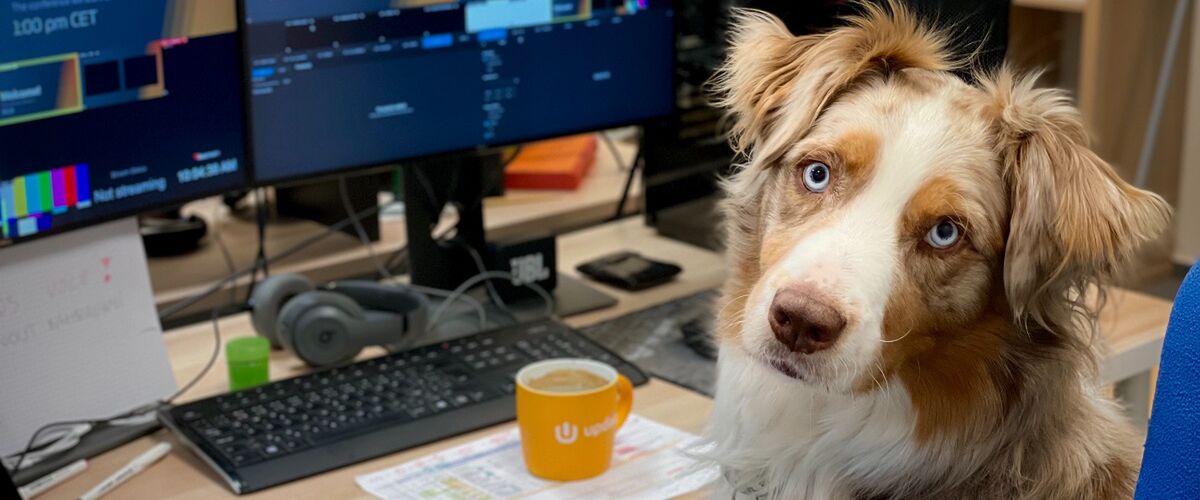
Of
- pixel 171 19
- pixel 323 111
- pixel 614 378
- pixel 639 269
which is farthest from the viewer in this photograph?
pixel 639 269

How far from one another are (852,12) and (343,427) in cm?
81

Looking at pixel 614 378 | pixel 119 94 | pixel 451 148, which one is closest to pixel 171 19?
pixel 119 94

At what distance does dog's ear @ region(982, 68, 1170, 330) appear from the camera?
105 cm

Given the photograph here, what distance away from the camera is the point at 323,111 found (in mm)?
1697

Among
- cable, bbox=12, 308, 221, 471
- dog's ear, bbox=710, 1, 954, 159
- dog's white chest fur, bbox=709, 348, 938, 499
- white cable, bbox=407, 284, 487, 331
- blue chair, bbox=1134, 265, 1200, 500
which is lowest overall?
cable, bbox=12, 308, 221, 471

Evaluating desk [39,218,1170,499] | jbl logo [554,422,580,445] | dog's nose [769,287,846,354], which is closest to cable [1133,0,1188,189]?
desk [39,218,1170,499]

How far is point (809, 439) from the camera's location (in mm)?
1170

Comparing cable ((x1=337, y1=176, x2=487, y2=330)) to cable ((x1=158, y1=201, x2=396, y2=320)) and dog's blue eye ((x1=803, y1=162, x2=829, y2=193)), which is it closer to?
cable ((x1=158, y1=201, x2=396, y2=320))

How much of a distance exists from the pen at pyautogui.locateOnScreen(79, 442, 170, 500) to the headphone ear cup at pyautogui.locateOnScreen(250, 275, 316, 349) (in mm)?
262

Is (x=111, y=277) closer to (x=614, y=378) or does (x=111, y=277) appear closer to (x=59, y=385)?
(x=59, y=385)

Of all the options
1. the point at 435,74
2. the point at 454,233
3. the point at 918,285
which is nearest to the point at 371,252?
the point at 454,233

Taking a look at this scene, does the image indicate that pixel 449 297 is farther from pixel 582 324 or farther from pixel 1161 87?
pixel 1161 87

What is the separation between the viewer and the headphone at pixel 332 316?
164 cm

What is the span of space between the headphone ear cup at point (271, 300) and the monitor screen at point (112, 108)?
15 cm
